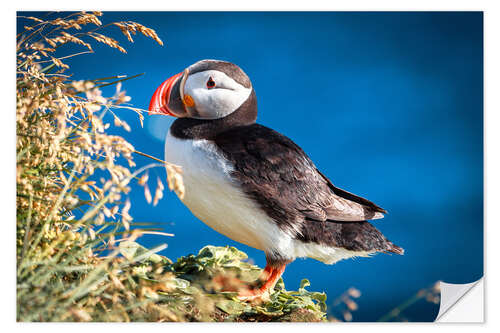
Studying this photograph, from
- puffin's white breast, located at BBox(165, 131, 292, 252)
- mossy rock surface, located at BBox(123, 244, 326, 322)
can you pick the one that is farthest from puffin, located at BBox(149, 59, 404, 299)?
mossy rock surface, located at BBox(123, 244, 326, 322)

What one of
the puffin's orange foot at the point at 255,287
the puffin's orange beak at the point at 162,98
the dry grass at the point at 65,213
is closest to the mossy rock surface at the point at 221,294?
the puffin's orange foot at the point at 255,287

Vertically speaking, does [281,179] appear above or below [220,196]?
above

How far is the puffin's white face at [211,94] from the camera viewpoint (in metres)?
3.20

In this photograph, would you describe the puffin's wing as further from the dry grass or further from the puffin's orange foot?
the dry grass

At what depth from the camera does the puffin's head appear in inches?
126

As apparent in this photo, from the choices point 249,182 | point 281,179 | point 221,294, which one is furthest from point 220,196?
point 221,294

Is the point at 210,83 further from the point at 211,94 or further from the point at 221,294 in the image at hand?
the point at 221,294

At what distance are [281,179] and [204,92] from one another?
0.69 metres

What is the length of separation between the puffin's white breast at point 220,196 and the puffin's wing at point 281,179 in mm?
53

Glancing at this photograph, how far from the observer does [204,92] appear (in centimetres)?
320

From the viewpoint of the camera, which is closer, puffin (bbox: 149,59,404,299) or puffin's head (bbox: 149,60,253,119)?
puffin (bbox: 149,59,404,299)

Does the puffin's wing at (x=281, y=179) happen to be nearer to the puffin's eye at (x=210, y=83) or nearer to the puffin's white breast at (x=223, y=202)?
the puffin's white breast at (x=223, y=202)

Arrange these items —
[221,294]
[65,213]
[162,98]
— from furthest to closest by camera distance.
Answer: [162,98], [221,294], [65,213]
